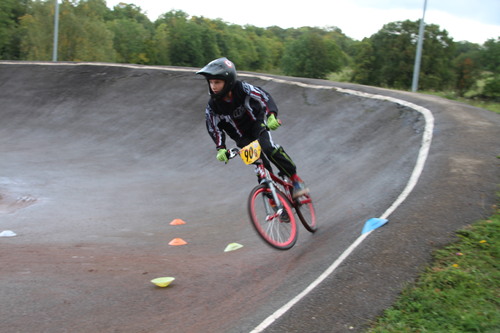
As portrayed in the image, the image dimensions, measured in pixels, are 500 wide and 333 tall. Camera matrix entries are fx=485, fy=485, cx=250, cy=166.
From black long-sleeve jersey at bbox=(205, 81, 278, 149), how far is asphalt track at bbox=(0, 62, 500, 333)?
1569mm

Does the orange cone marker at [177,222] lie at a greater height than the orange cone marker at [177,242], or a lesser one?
lesser

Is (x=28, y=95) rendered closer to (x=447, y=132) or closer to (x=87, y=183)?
(x=87, y=183)

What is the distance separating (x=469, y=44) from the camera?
63.0m

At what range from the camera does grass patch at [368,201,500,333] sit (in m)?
3.40

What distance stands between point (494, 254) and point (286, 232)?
225 cm

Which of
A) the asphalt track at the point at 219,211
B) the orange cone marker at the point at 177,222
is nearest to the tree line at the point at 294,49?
the asphalt track at the point at 219,211

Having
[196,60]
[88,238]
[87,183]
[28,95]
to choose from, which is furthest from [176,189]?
[196,60]

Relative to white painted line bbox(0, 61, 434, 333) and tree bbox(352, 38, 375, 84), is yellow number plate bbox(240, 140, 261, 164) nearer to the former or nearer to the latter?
white painted line bbox(0, 61, 434, 333)

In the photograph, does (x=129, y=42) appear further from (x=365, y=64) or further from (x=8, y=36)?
(x=365, y=64)

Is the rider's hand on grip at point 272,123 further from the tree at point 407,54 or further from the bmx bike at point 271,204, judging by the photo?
the tree at point 407,54

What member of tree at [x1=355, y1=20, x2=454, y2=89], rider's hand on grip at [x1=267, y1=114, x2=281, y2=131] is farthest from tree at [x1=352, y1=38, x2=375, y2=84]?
rider's hand on grip at [x1=267, y1=114, x2=281, y2=131]

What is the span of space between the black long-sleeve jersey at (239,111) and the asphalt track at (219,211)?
157 centimetres

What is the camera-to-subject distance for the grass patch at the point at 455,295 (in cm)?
340

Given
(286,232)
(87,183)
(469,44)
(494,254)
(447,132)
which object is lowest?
(87,183)
